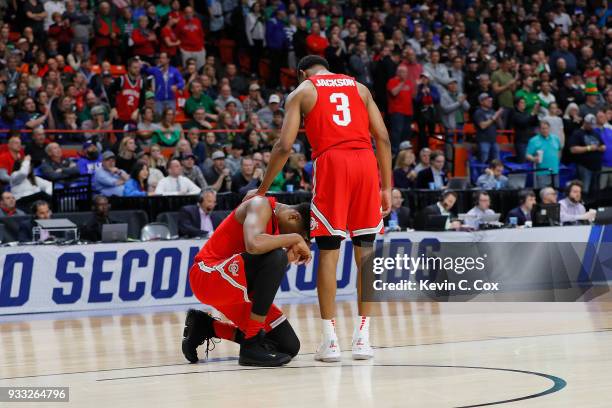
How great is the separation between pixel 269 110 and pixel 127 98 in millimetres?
2828

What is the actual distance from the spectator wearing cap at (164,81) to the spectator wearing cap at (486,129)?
591 centimetres

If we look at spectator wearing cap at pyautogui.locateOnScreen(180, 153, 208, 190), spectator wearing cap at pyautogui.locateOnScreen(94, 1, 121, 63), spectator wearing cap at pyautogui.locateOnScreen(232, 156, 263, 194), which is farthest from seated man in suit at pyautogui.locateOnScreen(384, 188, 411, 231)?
spectator wearing cap at pyautogui.locateOnScreen(94, 1, 121, 63)

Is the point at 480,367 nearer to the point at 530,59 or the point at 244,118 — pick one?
the point at 244,118

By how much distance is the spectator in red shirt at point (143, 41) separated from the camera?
20828 millimetres

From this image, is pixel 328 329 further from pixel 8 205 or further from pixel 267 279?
pixel 8 205

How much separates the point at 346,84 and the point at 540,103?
1554 cm

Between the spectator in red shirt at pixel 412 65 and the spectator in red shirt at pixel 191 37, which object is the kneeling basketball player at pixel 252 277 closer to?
the spectator in red shirt at pixel 191 37

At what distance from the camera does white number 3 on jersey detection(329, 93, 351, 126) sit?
859 centimetres

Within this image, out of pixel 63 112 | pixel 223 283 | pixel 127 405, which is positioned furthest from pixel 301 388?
pixel 63 112

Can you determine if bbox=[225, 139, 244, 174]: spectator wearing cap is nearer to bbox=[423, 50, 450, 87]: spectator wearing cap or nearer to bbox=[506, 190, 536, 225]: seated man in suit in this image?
bbox=[506, 190, 536, 225]: seated man in suit

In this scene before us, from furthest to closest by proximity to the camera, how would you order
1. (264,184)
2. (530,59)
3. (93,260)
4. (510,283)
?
(530,59) → (510,283) → (93,260) → (264,184)

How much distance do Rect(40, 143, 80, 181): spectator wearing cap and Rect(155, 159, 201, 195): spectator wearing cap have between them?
130 cm

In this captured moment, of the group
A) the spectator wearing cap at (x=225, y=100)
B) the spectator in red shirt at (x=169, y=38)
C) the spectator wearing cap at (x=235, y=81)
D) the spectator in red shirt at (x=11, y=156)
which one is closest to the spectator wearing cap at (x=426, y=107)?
the spectator wearing cap at (x=235, y=81)

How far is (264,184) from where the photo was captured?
8398 millimetres
